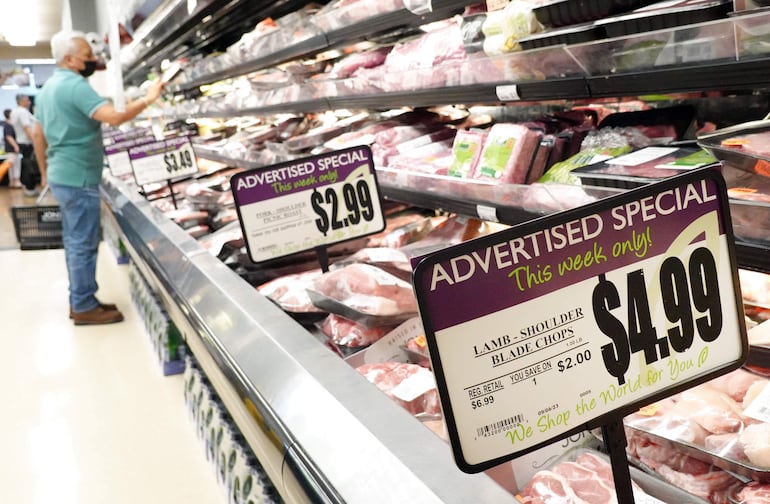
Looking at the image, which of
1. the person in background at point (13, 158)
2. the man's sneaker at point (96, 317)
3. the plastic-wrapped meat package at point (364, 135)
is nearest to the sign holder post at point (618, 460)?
the plastic-wrapped meat package at point (364, 135)

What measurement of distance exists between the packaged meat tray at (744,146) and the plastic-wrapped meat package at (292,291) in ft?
3.78

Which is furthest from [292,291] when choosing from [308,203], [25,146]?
[25,146]

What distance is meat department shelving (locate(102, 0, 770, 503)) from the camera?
1.15m

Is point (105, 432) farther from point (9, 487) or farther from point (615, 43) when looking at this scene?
point (615, 43)

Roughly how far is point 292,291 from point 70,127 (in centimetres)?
303

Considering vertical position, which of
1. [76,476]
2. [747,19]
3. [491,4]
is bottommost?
[76,476]

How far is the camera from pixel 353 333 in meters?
1.96

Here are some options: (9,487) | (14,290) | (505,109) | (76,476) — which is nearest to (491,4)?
(505,109)

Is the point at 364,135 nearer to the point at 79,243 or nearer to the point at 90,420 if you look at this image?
the point at 90,420

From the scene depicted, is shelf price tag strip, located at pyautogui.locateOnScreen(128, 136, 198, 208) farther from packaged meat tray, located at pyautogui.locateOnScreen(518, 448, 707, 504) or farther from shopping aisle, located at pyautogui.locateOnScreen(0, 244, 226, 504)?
packaged meat tray, located at pyautogui.locateOnScreen(518, 448, 707, 504)

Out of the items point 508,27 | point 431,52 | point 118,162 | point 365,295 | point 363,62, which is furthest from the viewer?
point 118,162

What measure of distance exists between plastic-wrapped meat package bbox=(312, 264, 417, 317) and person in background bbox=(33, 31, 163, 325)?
2.88 m

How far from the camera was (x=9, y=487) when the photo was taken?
9.27 feet

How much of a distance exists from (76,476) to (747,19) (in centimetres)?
268
